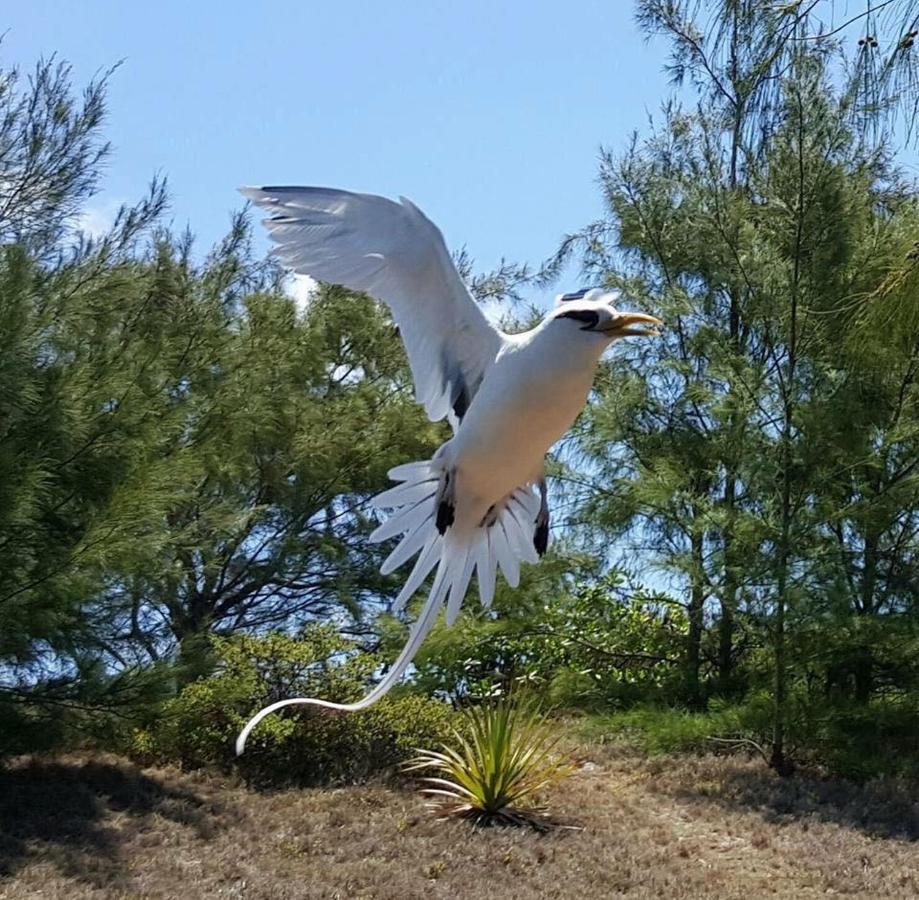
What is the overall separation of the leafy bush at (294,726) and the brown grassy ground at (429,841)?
198 millimetres

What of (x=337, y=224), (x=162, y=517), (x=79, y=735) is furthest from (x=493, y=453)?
(x=79, y=735)

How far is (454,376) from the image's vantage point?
2.78m

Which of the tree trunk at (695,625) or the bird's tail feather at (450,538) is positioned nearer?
the bird's tail feather at (450,538)

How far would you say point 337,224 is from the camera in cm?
262

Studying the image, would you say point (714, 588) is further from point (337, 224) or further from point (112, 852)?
point (337, 224)

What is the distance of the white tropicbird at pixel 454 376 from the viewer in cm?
231

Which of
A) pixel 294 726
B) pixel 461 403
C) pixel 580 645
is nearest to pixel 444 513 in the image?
pixel 461 403

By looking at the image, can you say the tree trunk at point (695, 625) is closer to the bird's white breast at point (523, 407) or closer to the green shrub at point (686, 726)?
the green shrub at point (686, 726)

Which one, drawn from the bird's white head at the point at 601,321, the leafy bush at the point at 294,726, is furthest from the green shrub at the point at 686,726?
the bird's white head at the point at 601,321

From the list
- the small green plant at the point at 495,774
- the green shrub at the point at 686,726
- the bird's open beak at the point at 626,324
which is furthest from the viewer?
the green shrub at the point at 686,726

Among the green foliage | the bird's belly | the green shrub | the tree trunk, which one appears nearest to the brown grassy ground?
the green shrub

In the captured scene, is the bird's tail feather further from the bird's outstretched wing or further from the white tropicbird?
the bird's outstretched wing

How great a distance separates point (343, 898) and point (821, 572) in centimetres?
305

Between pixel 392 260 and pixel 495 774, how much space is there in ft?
10.9
